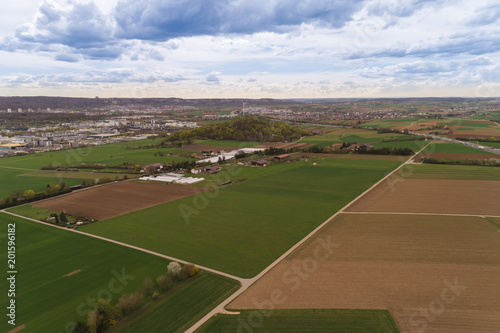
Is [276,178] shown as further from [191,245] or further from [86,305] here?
[86,305]

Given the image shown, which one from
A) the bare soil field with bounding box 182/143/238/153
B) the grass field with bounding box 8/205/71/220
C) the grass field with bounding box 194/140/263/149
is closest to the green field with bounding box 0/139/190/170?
the bare soil field with bounding box 182/143/238/153

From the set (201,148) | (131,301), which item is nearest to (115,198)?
(131,301)

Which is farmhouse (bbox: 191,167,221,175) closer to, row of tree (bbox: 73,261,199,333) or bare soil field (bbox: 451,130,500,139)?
row of tree (bbox: 73,261,199,333)

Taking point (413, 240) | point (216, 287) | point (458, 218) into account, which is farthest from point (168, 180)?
point (458, 218)

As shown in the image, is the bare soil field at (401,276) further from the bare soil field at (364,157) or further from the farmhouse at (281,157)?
the farmhouse at (281,157)

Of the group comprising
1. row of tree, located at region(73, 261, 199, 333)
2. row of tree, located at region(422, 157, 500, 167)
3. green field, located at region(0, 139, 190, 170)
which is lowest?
row of tree, located at region(73, 261, 199, 333)

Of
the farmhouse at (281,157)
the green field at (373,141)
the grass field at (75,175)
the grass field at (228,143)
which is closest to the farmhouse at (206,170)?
the grass field at (75,175)
